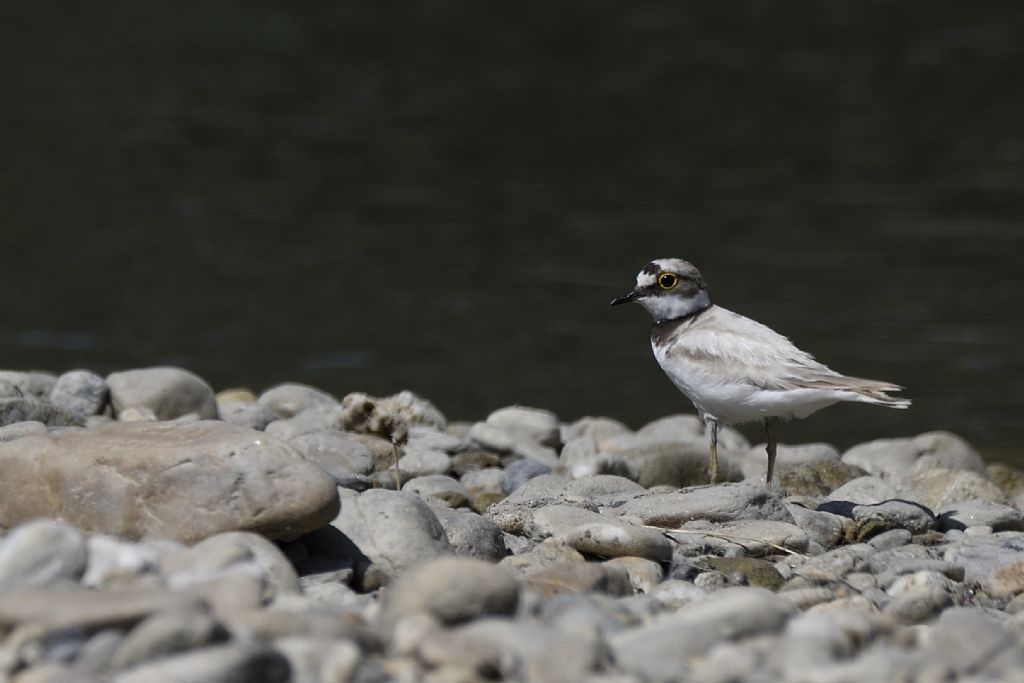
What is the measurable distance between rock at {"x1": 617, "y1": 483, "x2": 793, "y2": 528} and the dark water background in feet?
18.1

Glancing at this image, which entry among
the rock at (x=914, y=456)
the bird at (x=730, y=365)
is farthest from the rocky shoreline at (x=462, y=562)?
the bird at (x=730, y=365)

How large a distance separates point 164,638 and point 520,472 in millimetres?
4331

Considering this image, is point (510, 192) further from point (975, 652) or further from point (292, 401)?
point (975, 652)

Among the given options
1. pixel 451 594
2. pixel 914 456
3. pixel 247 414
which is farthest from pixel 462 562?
pixel 914 456

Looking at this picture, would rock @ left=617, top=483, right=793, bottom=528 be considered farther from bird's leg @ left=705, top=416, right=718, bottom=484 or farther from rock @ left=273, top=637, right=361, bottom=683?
rock @ left=273, top=637, right=361, bottom=683

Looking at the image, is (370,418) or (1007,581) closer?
(1007,581)

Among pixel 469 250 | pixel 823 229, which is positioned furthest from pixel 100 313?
pixel 823 229

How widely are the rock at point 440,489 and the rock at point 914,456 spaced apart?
99.6 inches

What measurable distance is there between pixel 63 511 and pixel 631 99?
1988 cm

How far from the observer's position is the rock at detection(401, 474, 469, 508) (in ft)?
24.1

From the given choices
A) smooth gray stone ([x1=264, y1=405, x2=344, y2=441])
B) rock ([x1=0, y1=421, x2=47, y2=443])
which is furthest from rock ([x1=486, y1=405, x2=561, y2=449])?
rock ([x1=0, y1=421, x2=47, y2=443])

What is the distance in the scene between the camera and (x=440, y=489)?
7520 millimetres

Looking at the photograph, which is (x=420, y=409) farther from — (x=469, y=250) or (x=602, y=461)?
(x=469, y=250)

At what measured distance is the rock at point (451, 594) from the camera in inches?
175
